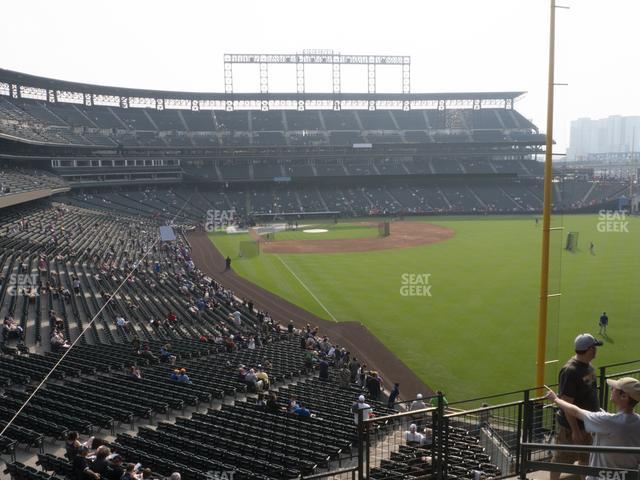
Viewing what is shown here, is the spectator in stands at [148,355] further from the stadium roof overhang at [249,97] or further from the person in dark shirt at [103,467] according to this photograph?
the stadium roof overhang at [249,97]

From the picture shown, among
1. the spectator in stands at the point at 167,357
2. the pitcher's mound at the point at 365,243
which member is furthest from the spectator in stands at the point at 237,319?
the pitcher's mound at the point at 365,243

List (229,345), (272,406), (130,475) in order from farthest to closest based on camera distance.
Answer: (229,345) < (272,406) < (130,475)

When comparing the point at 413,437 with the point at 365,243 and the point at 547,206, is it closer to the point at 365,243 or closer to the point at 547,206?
the point at 547,206

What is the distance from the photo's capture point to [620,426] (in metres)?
4.43

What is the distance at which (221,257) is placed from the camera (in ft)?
148

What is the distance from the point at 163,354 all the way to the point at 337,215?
59.5 meters

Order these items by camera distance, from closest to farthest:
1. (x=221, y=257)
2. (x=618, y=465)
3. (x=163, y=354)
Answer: (x=618, y=465) < (x=163, y=354) < (x=221, y=257)

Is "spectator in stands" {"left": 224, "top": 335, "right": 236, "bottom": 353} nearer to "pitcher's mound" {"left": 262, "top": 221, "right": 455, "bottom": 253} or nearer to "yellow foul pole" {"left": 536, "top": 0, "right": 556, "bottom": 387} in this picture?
"yellow foul pole" {"left": 536, "top": 0, "right": 556, "bottom": 387}

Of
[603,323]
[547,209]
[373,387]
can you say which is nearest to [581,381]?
[547,209]

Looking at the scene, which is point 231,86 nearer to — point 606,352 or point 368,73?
point 368,73

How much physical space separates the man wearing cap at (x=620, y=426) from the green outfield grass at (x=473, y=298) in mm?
4387

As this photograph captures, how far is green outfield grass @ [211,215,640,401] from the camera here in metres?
20.0

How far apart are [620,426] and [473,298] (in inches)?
1048

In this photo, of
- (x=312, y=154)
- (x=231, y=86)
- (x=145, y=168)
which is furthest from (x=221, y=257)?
(x=231, y=86)
